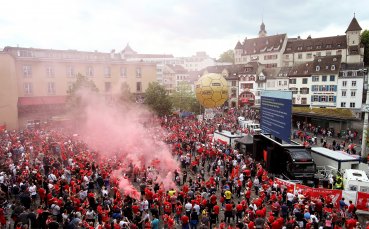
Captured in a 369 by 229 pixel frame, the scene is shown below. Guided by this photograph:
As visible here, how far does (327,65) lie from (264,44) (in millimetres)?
26914

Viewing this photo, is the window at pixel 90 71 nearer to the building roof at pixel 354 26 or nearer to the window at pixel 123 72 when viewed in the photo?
the window at pixel 123 72

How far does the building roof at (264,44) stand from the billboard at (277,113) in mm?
53437

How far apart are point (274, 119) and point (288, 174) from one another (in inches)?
174

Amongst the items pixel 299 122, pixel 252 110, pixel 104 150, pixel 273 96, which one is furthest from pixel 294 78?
pixel 104 150

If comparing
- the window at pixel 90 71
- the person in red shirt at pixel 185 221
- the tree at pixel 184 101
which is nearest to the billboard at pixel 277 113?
the person in red shirt at pixel 185 221

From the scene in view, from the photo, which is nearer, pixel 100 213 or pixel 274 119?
pixel 100 213

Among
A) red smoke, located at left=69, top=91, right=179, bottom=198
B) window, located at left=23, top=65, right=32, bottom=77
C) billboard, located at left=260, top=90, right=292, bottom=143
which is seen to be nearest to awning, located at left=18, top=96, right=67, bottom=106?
window, located at left=23, top=65, right=32, bottom=77

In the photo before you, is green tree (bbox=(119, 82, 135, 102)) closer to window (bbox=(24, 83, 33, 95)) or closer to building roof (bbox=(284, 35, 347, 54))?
window (bbox=(24, 83, 33, 95))

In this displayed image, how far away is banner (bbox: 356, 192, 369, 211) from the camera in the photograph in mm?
15742

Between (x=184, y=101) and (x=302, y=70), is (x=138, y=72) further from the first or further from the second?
(x=302, y=70)

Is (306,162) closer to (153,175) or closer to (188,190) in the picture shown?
(188,190)

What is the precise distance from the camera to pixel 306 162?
19375 mm

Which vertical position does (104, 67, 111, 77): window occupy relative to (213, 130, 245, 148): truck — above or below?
above

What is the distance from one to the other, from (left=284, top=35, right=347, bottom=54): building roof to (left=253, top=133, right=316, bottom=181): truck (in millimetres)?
51206
